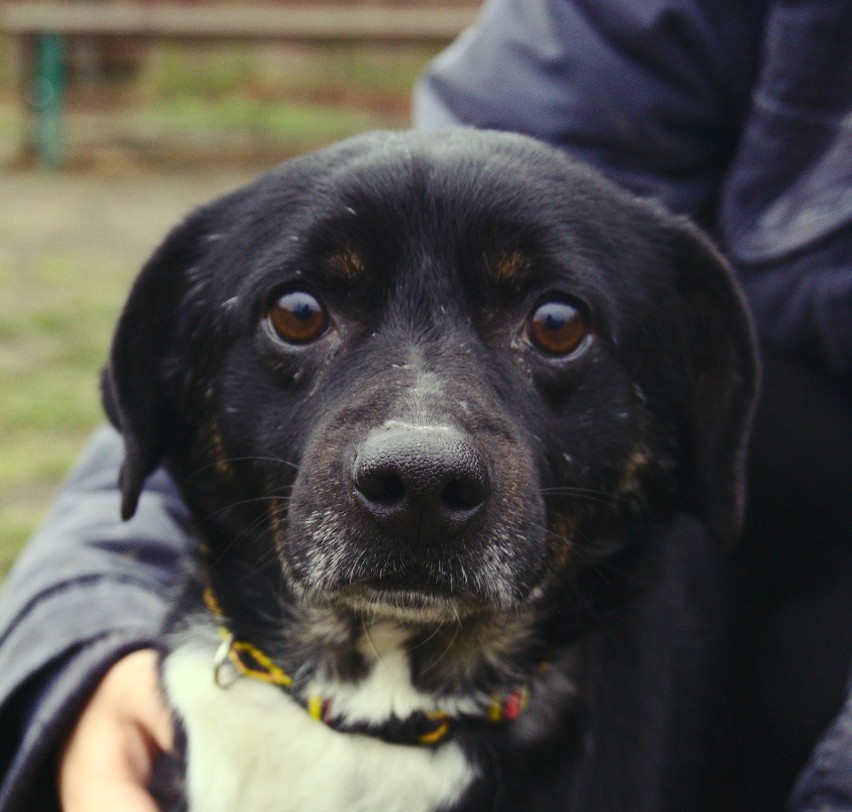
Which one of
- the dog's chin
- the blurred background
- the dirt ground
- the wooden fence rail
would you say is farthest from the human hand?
the wooden fence rail

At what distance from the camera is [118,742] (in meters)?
2.17

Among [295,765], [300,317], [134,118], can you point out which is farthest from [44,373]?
[134,118]

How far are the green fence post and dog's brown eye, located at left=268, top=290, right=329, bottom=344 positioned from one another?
27.2 feet

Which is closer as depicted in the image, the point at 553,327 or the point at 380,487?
the point at 380,487

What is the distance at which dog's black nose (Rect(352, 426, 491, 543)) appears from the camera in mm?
1671

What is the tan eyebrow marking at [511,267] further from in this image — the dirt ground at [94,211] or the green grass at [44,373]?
the dirt ground at [94,211]

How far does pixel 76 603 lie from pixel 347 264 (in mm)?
918

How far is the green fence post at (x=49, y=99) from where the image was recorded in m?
9.75

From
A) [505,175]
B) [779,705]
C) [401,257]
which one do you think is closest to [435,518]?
[401,257]

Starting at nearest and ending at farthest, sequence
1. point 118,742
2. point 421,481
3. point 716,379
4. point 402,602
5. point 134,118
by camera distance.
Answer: point 421,481
point 402,602
point 118,742
point 716,379
point 134,118

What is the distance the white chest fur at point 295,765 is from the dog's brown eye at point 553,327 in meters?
0.71

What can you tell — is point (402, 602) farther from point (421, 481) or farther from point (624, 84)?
point (624, 84)

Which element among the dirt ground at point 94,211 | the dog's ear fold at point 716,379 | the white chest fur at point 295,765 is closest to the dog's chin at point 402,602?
the white chest fur at point 295,765

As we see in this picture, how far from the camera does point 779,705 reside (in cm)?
259
